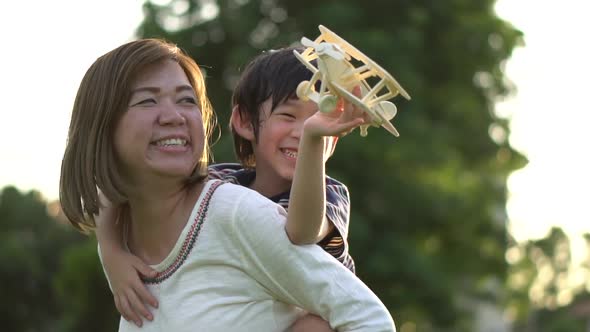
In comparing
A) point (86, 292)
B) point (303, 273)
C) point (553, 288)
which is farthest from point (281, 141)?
point (553, 288)

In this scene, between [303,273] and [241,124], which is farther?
[241,124]

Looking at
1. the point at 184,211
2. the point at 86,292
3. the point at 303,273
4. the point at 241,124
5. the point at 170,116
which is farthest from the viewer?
the point at 86,292

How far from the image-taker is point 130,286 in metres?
3.60

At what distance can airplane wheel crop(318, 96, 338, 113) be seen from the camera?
9.51 feet

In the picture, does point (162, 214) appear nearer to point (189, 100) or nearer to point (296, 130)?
point (189, 100)

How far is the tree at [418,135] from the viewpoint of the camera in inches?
771

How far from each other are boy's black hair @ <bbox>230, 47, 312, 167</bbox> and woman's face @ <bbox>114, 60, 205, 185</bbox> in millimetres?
765

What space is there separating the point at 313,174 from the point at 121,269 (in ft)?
2.83

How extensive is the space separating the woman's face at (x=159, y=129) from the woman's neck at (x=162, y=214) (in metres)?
0.07

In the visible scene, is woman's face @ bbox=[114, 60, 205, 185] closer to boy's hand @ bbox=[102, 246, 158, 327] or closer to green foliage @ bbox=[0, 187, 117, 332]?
boy's hand @ bbox=[102, 246, 158, 327]

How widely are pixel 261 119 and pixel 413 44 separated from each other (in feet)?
53.2

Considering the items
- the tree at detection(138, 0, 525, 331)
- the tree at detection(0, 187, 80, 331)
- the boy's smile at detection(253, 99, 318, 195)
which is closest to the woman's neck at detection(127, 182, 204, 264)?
the boy's smile at detection(253, 99, 318, 195)

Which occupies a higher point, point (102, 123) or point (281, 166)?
point (102, 123)

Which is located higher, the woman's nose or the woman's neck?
the woman's nose
